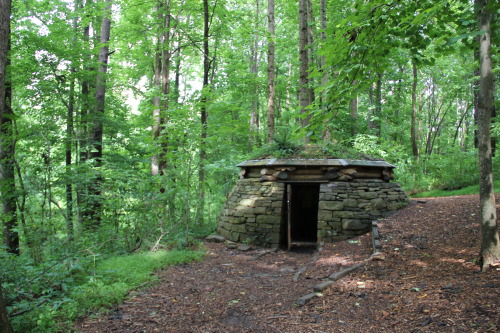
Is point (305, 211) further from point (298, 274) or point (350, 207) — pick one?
point (298, 274)

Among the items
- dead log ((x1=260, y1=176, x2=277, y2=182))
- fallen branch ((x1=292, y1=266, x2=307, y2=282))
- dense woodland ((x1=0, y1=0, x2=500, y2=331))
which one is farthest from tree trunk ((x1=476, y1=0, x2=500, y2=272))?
dead log ((x1=260, y1=176, x2=277, y2=182))

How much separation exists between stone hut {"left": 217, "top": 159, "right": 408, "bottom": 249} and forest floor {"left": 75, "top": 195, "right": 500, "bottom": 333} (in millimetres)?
945

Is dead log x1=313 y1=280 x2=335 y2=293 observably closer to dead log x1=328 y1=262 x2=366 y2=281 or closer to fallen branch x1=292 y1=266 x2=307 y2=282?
dead log x1=328 y1=262 x2=366 y2=281

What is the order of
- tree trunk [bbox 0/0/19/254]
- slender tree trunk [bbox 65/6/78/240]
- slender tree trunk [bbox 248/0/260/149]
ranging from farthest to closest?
slender tree trunk [bbox 248/0/260/149] → slender tree trunk [bbox 65/6/78/240] → tree trunk [bbox 0/0/19/254]

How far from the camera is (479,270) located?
3273 mm

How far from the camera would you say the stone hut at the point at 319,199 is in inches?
260

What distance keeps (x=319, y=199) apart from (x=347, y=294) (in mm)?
3355

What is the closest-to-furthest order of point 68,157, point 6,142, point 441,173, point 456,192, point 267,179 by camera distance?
point 6,142, point 267,179, point 456,192, point 68,157, point 441,173

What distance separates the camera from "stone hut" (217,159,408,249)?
6.60 meters

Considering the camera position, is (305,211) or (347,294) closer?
(347,294)

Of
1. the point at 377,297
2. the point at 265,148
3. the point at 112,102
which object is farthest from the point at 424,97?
the point at 377,297

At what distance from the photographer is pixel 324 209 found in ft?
22.0

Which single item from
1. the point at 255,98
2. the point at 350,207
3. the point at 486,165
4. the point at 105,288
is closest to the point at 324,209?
the point at 350,207

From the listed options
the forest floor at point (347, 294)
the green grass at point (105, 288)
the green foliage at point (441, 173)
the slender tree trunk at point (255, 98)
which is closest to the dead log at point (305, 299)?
the forest floor at point (347, 294)
